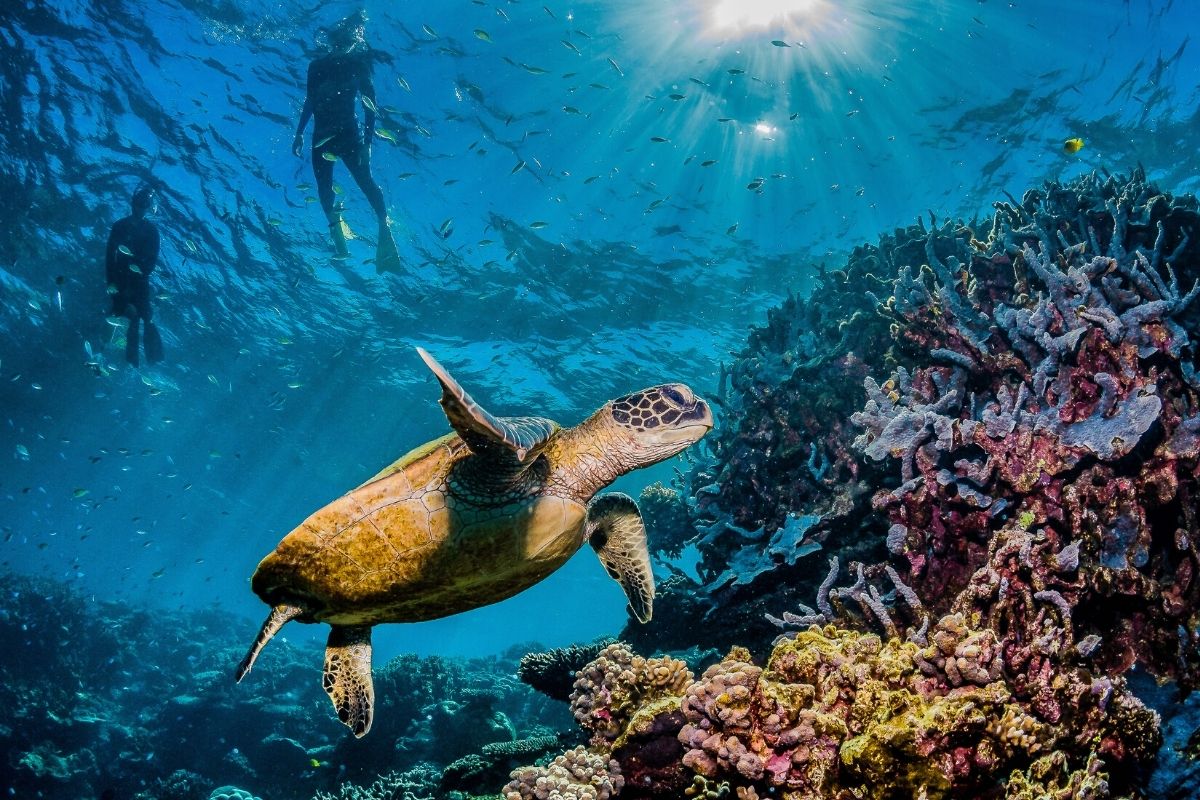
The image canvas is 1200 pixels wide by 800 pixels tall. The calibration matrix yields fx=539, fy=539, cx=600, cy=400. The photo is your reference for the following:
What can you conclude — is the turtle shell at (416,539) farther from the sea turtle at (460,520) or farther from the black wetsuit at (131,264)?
the black wetsuit at (131,264)

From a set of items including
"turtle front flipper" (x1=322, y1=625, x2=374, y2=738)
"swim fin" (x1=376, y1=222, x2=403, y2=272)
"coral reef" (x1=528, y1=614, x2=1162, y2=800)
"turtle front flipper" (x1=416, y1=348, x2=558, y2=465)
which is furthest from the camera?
"swim fin" (x1=376, y1=222, x2=403, y2=272)

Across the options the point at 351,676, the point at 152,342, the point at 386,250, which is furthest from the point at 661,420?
the point at 152,342

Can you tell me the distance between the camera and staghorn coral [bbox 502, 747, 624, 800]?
2918mm

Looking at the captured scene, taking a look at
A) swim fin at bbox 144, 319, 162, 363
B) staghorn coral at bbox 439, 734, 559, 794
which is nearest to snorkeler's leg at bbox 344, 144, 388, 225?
swim fin at bbox 144, 319, 162, 363

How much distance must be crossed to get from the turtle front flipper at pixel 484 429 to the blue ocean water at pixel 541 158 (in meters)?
9.25

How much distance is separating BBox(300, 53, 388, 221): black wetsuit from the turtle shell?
1238 centimetres

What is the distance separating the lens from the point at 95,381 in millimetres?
28641

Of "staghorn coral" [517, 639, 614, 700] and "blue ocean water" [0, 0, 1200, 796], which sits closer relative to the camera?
"staghorn coral" [517, 639, 614, 700]

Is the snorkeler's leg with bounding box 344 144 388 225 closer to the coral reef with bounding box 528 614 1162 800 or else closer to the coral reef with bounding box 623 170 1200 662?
the coral reef with bounding box 623 170 1200 662

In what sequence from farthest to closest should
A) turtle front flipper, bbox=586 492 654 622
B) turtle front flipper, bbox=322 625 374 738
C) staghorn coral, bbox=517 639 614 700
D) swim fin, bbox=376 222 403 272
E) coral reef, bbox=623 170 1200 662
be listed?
swim fin, bbox=376 222 403 272 < staghorn coral, bbox=517 639 614 700 < turtle front flipper, bbox=586 492 654 622 < turtle front flipper, bbox=322 625 374 738 < coral reef, bbox=623 170 1200 662

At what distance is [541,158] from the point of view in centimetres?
1512

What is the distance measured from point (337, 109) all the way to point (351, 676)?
13.9 meters

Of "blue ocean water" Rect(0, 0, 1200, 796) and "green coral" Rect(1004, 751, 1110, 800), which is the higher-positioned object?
"blue ocean water" Rect(0, 0, 1200, 796)

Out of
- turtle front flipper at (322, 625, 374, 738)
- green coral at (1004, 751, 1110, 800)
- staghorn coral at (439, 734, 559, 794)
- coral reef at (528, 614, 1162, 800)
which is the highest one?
turtle front flipper at (322, 625, 374, 738)
